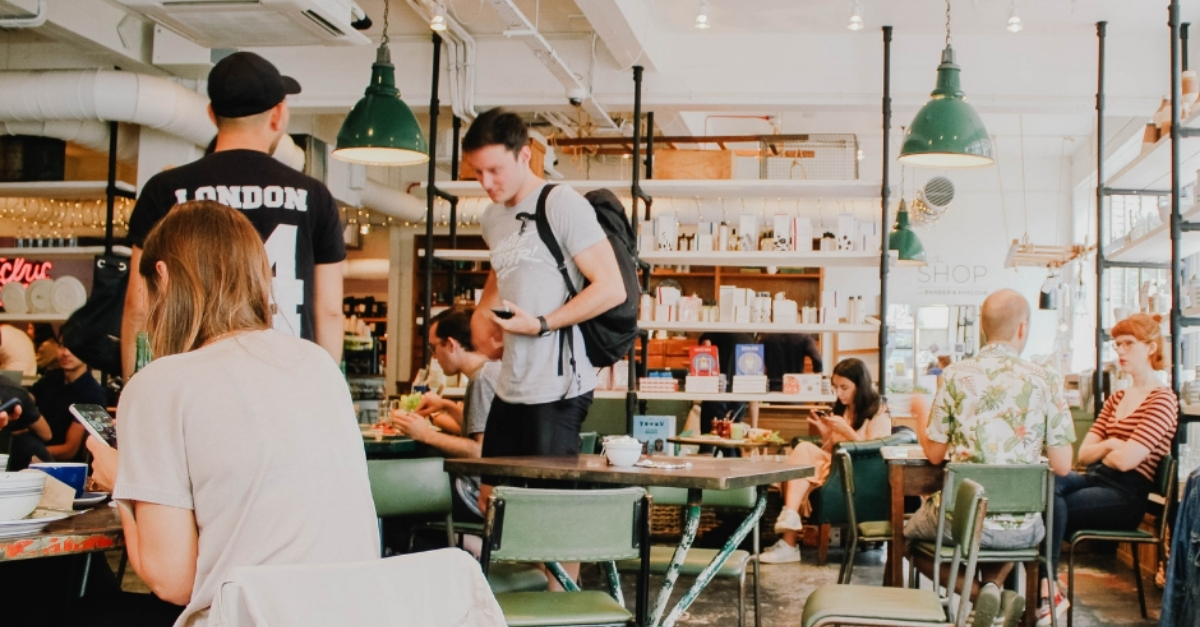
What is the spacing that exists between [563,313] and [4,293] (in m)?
7.22

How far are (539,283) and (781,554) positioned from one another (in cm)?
399

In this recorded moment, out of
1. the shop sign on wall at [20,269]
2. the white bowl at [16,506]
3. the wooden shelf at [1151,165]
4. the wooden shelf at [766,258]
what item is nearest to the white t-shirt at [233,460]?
the white bowl at [16,506]

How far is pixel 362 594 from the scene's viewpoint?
1469 millimetres

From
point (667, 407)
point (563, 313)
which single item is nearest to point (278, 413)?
point (563, 313)

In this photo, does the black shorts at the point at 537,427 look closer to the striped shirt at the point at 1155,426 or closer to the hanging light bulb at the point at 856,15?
the striped shirt at the point at 1155,426

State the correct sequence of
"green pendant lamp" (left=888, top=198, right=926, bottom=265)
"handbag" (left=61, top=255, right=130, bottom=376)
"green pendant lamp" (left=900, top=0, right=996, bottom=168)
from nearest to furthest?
"handbag" (left=61, top=255, right=130, bottom=376) → "green pendant lamp" (left=900, top=0, right=996, bottom=168) → "green pendant lamp" (left=888, top=198, right=926, bottom=265)

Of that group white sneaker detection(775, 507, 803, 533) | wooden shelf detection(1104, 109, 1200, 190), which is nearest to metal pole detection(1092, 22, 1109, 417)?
wooden shelf detection(1104, 109, 1200, 190)

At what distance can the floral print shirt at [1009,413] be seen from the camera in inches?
169

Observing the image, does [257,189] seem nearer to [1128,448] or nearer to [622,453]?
[622,453]

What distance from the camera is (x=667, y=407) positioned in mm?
9031

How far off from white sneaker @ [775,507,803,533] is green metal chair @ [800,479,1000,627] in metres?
3.49

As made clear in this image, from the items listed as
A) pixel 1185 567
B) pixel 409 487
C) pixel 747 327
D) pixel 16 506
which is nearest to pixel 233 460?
pixel 16 506

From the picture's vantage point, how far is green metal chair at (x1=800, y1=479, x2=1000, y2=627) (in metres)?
2.94

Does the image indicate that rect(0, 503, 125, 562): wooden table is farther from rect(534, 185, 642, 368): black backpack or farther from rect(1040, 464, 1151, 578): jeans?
rect(1040, 464, 1151, 578): jeans
